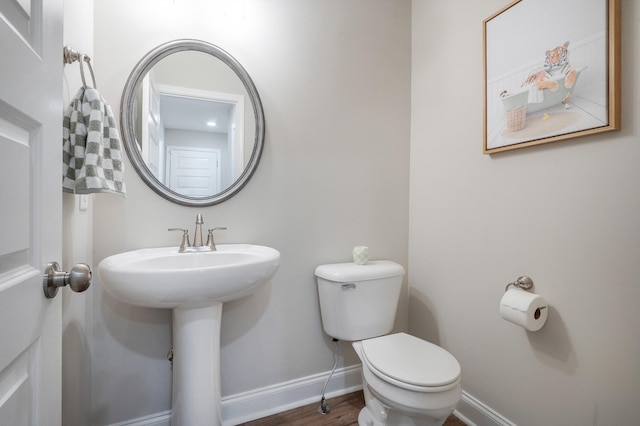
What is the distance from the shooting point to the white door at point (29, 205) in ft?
1.37

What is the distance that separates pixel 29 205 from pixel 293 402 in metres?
1.52

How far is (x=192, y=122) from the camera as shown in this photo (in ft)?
4.51

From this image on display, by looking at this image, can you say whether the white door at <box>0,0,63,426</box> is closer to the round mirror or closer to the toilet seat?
the round mirror

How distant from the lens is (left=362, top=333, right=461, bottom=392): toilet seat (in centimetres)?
103

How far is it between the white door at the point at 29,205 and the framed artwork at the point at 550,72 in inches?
59.9

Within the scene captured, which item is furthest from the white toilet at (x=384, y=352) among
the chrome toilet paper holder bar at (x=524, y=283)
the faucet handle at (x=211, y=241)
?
the faucet handle at (x=211, y=241)

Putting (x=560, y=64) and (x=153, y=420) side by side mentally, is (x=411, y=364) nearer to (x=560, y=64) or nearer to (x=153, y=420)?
(x=153, y=420)

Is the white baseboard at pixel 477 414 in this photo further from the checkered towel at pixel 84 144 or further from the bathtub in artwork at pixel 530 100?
the checkered towel at pixel 84 144

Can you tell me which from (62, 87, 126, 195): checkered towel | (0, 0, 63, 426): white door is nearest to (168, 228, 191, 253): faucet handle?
(62, 87, 126, 195): checkered towel

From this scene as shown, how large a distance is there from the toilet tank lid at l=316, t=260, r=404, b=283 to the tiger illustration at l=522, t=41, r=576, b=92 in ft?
3.37

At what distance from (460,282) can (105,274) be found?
1.57 m

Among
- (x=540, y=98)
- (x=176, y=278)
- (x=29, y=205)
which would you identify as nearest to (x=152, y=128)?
(x=176, y=278)

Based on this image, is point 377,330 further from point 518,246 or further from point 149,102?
point 149,102

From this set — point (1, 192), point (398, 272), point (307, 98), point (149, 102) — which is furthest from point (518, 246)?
point (149, 102)
